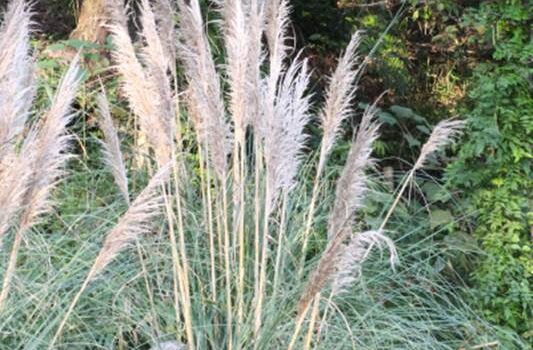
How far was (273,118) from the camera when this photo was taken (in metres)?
2.89

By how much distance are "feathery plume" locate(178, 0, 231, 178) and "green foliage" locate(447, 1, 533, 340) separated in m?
1.67

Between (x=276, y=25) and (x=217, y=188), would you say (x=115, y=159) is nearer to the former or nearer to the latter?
(x=217, y=188)

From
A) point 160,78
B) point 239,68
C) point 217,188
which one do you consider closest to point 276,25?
point 239,68

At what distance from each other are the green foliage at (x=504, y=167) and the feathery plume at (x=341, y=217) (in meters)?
1.69

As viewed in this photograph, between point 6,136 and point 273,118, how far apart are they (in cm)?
98

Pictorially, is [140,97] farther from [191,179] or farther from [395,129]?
[395,129]

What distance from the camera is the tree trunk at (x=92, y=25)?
6.31m

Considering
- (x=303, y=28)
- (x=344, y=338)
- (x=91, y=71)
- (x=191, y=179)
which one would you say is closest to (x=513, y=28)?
(x=191, y=179)

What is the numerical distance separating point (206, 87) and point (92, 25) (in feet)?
11.4

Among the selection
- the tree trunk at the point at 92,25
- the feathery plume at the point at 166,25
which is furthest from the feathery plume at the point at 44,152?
the tree trunk at the point at 92,25

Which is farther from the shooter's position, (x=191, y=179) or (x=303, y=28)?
(x=303, y=28)

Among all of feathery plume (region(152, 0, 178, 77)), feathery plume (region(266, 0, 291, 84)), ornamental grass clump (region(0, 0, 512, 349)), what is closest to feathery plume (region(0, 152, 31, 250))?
ornamental grass clump (region(0, 0, 512, 349))

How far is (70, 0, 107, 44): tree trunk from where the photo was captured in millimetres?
6312

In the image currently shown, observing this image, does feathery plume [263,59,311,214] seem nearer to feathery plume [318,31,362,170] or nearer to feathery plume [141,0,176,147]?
feathery plume [318,31,362,170]
